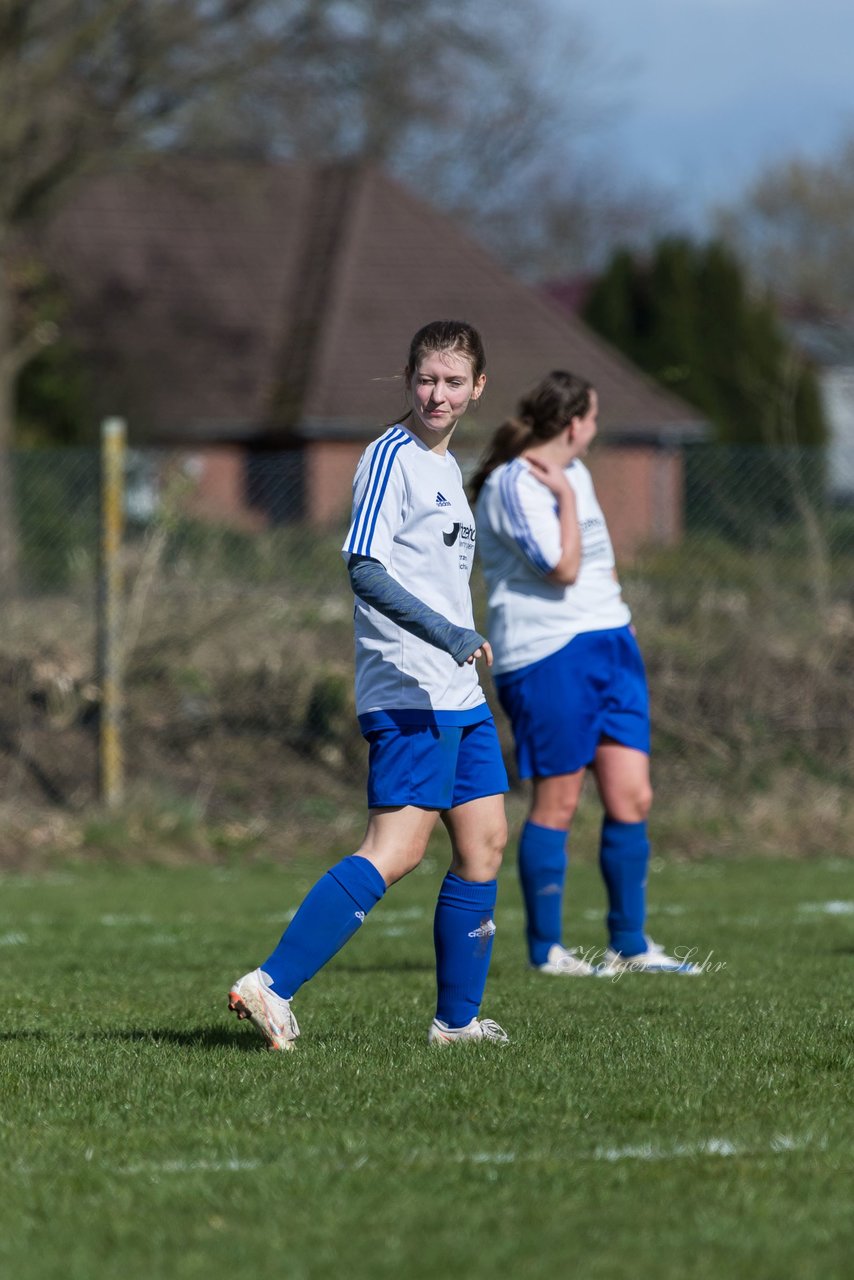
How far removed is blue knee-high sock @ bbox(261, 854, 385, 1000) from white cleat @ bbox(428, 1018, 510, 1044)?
36 cm

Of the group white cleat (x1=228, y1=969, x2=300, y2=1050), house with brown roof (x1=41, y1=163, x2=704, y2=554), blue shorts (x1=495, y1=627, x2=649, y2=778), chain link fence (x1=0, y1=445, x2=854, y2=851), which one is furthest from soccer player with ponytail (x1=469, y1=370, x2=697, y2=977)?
house with brown roof (x1=41, y1=163, x2=704, y2=554)

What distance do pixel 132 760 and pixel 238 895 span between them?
7.60ft

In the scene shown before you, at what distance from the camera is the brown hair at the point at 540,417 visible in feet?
23.7

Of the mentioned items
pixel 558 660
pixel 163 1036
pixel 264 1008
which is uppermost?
pixel 558 660

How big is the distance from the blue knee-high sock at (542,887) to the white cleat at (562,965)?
0.02m

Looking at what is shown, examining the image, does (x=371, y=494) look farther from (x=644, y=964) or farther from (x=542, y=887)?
(x=644, y=964)

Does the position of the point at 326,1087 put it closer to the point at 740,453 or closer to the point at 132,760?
the point at 132,760

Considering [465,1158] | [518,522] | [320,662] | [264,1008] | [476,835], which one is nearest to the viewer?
[465,1158]

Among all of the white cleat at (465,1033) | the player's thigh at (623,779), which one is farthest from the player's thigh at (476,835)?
the player's thigh at (623,779)

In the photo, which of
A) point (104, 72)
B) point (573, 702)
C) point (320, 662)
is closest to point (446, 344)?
point (573, 702)

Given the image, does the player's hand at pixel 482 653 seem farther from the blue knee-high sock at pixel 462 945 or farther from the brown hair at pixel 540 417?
the brown hair at pixel 540 417

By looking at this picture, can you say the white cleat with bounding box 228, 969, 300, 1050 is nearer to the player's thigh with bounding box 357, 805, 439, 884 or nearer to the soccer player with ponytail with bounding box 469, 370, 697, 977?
the player's thigh with bounding box 357, 805, 439, 884

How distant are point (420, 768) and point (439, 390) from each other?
0.98 meters

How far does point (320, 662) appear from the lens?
1251 centimetres
